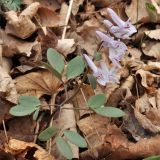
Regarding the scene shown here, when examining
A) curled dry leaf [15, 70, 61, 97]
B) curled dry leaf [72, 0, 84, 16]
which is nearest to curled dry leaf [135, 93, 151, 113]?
curled dry leaf [15, 70, 61, 97]

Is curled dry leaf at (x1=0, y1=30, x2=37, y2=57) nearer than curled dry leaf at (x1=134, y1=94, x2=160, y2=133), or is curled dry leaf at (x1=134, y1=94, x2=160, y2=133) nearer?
curled dry leaf at (x1=134, y1=94, x2=160, y2=133)

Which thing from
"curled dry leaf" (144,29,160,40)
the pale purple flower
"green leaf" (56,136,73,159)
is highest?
the pale purple flower

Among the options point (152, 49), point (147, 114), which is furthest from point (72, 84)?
point (152, 49)

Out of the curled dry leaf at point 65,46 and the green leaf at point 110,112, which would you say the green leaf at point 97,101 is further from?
the curled dry leaf at point 65,46

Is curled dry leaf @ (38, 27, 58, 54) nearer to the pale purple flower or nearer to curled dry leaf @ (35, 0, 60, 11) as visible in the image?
curled dry leaf @ (35, 0, 60, 11)

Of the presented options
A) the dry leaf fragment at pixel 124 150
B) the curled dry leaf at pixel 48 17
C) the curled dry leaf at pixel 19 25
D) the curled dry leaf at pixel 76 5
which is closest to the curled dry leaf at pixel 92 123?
the dry leaf fragment at pixel 124 150

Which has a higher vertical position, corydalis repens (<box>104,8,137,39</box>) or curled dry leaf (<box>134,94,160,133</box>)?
corydalis repens (<box>104,8,137,39</box>)
